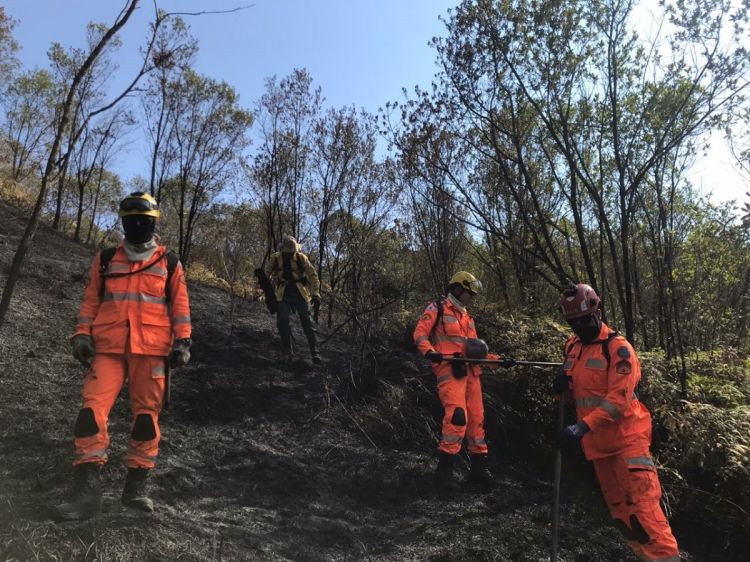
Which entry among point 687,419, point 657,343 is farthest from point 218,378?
point 657,343

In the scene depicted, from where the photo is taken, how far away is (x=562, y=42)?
25.0 feet

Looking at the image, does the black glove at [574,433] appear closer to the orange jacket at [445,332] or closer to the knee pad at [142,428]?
the orange jacket at [445,332]

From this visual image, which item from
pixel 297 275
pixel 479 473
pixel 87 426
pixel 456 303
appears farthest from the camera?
pixel 297 275

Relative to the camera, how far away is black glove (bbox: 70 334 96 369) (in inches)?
133

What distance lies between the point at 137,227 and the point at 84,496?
1740mm

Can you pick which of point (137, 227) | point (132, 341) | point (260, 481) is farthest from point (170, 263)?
point (260, 481)

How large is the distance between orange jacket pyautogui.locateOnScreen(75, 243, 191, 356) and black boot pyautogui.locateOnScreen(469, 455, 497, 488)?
10.4 ft

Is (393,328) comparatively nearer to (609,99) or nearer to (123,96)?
(609,99)

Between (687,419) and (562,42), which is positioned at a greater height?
(562,42)

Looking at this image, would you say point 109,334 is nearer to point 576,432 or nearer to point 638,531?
point 576,432

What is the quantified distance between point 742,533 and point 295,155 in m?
13.6

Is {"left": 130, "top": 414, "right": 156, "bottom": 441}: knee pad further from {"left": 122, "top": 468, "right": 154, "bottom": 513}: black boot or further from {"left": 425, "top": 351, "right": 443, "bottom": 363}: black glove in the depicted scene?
{"left": 425, "top": 351, "right": 443, "bottom": 363}: black glove

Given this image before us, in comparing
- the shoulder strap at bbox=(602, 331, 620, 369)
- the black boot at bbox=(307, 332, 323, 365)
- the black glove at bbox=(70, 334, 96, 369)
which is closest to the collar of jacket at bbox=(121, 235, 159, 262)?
the black glove at bbox=(70, 334, 96, 369)

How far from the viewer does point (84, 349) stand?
3.39 m
